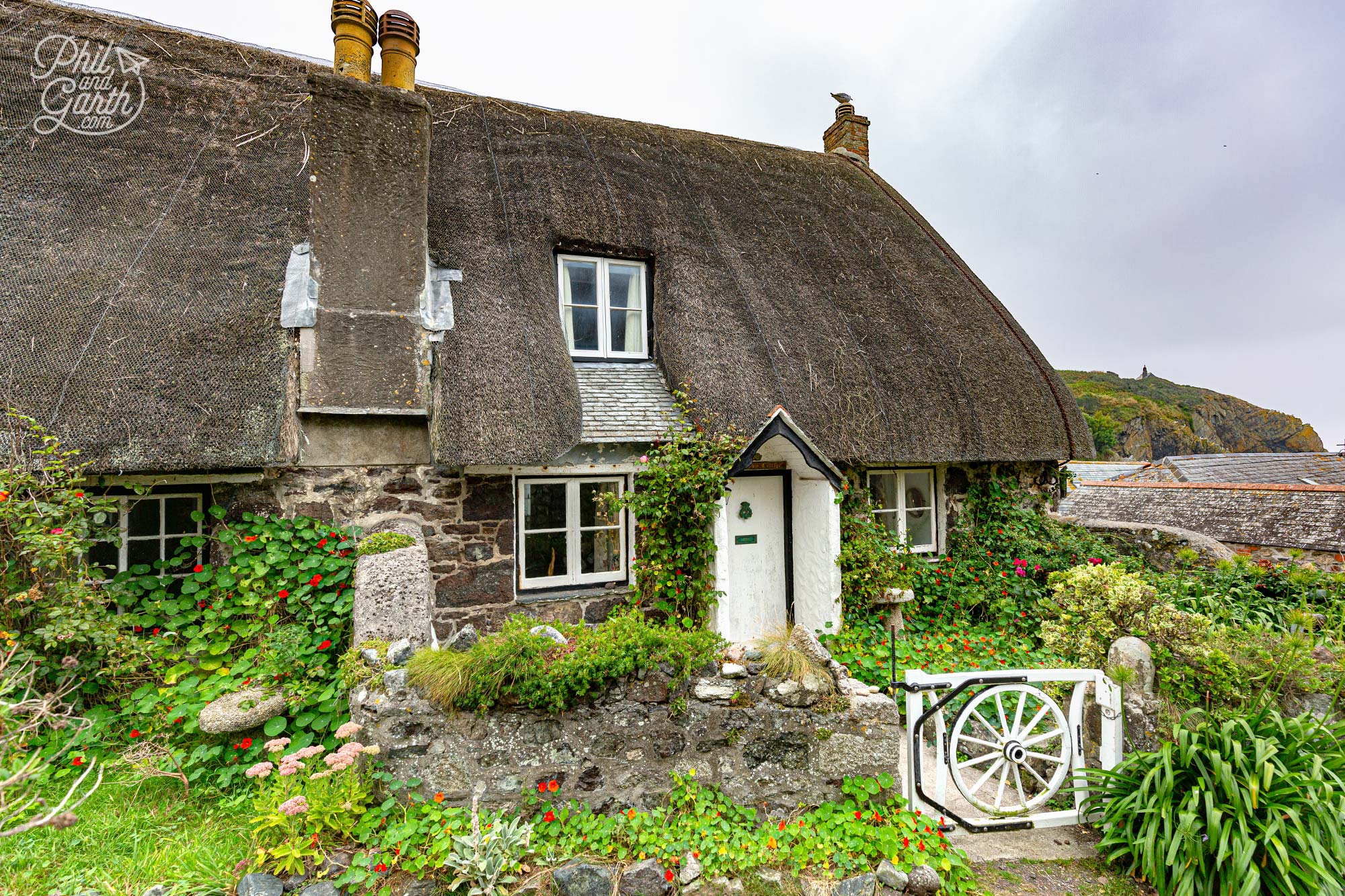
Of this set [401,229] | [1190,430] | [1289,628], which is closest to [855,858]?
[1289,628]

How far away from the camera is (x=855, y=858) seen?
11.6 feet

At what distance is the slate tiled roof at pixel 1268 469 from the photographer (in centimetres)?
1448

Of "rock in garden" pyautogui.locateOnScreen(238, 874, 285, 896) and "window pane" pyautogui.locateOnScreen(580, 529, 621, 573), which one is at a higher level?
"window pane" pyautogui.locateOnScreen(580, 529, 621, 573)

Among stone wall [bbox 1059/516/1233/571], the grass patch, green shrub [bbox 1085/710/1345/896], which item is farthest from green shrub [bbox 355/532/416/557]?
stone wall [bbox 1059/516/1233/571]

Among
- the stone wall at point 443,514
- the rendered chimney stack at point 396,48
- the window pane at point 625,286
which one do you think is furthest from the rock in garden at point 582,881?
the rendered chimney stack at point 396,48

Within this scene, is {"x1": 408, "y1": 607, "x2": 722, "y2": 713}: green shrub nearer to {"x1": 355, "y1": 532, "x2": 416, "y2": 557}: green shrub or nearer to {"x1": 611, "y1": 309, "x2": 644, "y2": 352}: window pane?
{"x1": 355, "y1": 532, "x2": 416, "y2": 557}: green shrub

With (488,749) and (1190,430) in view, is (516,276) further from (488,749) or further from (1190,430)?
(1190,430)

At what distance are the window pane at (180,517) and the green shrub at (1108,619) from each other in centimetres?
763

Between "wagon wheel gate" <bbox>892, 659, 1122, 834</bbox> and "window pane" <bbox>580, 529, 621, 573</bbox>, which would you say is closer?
"wagon wheel gate" <bbox>892, 659, 1122, 834</bbox>

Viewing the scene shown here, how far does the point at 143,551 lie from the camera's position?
529 cm

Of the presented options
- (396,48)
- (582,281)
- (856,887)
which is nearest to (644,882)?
(856,887)

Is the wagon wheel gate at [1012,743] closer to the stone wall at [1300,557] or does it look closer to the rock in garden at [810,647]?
the rock in garden at [810,647]

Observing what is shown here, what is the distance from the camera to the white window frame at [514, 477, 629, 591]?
19.6ft

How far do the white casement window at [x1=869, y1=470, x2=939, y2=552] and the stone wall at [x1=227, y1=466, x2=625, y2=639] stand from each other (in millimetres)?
4237
